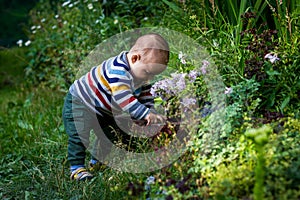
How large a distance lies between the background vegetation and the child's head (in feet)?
1.20

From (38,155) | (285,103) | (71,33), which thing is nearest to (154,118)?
(285,103)

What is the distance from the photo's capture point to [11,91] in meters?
6.91

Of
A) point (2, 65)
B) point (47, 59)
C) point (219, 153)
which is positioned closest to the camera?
point (219, 153)

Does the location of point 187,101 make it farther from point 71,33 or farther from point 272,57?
point 71,33

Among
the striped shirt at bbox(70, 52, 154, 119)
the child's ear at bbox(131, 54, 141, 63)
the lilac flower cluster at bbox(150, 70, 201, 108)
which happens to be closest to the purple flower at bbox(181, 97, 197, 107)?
the lilac flower cluster at bbox(150, 70, 201, 108)

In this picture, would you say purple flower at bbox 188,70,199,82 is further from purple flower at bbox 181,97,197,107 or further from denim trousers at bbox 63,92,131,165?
denim trousers at bbox 63,92,131,165

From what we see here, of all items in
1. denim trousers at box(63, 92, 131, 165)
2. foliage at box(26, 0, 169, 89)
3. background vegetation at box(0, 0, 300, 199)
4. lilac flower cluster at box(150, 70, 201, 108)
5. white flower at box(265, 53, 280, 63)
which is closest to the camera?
background vegetation at box(0, 0, 300, 199)

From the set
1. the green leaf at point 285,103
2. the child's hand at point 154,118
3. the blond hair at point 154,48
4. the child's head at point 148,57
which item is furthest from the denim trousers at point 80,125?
the green leaf at point 285,103

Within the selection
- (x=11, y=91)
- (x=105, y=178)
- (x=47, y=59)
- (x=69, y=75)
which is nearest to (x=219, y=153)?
(x=105, y=178)

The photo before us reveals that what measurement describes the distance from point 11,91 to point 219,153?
16.4ft

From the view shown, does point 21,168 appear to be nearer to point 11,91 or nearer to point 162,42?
point 162,42

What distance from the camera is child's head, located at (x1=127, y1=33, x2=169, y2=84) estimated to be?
3.11 metres

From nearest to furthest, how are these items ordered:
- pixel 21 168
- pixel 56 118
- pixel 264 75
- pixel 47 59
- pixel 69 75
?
pixel 264 75
pixel 21 168
pixel 56 118
pixel 69 75
pixel 47 59

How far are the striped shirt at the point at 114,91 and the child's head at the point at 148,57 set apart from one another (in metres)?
0.06
